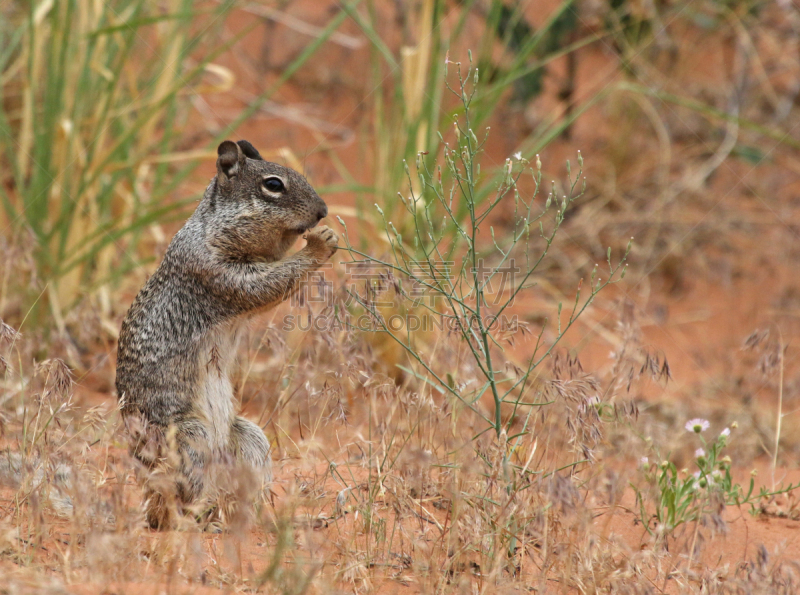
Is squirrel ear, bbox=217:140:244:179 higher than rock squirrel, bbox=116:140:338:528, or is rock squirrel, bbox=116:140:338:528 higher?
squirrel ear, bbox=217:140:244:179

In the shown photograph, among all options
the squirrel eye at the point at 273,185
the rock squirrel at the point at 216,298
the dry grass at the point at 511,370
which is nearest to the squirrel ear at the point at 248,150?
the rock squirrel at the point at 216,298

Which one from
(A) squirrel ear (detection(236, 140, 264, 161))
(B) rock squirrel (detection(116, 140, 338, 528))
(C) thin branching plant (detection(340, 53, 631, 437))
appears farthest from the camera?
(A) squirrel ear (detection(236, 140, 264, 161))

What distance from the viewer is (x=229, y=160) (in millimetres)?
3725

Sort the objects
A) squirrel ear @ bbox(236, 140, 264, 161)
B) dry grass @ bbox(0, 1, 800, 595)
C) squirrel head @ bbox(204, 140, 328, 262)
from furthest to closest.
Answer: squirrel ear @ bbox(236, 140, 264, 161) → squirrel head @ bbox(204, 140, 328, 262) → dry grass @ bbox(0, 1, 800, 595)

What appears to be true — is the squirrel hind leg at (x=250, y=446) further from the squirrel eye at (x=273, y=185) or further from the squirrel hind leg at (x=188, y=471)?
the squirrel eye at (x=273, y=185)

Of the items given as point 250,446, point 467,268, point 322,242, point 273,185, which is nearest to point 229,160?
point 273,185

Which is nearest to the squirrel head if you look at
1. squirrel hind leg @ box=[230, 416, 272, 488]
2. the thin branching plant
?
the thin branching plant

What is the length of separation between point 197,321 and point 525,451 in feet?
4.98

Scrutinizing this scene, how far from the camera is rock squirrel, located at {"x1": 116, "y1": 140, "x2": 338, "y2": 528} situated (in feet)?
11.4

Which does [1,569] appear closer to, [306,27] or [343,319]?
[343,319]

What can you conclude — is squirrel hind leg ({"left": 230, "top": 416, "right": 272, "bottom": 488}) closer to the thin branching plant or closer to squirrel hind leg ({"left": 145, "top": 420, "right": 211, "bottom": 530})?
squirrel hind leg ({"left": 145, "top": 420, "right": 211, "bottom": 530})

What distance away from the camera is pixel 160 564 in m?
2.71

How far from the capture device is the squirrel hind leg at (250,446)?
3525 mm

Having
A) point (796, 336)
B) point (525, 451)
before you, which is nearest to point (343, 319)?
point (525, 451)
